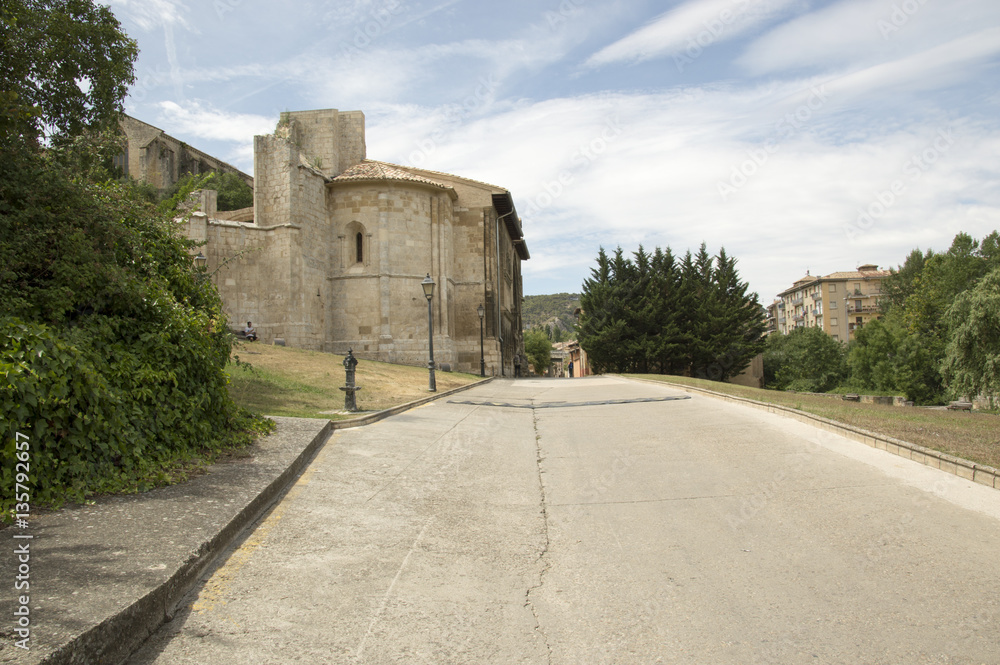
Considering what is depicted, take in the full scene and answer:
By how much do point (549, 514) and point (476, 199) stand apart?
98.2 ft

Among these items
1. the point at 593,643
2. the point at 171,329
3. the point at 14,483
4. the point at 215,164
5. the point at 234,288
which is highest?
the point at 215,164

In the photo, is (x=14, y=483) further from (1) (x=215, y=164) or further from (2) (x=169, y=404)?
(1) (x=215, y=164)

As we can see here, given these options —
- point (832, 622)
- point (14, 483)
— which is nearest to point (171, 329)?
point (14, 483)

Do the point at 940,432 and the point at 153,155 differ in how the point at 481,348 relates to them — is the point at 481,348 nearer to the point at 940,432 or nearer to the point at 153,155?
the point at 940,432

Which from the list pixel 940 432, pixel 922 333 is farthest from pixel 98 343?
pixel 922 333

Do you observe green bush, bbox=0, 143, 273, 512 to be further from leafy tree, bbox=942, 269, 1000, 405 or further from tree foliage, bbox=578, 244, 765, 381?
tree foliage, bbox=578, 244, 765, 381

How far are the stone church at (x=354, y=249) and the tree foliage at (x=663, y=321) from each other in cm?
882

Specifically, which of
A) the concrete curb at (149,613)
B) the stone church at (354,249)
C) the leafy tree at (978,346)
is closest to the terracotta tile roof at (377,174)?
the stone church at (354,249)

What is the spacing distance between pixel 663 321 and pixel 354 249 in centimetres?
1983

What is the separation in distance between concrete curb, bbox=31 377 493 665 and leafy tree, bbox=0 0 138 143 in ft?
15.1

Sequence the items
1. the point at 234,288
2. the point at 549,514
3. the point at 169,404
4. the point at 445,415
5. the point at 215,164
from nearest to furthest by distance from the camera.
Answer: the point at 549,514, the point at 169,404, the point at 445,415, the point at 234,288, the point at 215,164

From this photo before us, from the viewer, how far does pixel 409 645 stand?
124 inches

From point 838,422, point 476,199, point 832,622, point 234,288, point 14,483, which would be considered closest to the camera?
point 832,622

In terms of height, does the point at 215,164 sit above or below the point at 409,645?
above
